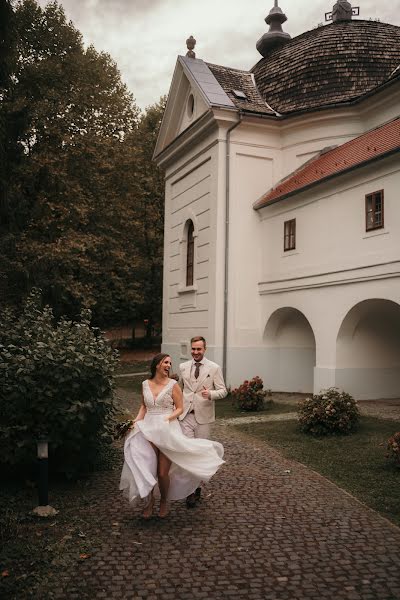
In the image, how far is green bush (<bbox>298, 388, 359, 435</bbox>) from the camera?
448 inches

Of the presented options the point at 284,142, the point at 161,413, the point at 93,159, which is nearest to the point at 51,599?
the point at 161,413

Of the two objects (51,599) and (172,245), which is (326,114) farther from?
(51,599)

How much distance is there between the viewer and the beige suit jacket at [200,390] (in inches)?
280

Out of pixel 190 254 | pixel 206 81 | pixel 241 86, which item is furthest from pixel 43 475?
pixel 241 86

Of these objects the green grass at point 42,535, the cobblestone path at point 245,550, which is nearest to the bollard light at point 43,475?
the green grass at point 42,535

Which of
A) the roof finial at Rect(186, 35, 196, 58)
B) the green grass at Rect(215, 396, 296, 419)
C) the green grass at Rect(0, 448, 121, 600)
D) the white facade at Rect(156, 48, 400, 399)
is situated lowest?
the green grass at Rect(0, 448, 121, 600)

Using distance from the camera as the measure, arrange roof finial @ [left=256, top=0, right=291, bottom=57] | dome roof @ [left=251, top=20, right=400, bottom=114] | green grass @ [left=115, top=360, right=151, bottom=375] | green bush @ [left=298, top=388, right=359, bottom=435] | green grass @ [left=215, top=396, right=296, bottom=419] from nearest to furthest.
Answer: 1. green bush @ [left=298, top=388, right=359, bottom=435]
2. green grass @ [left=215, top=396, right=296, bottom=419]
3. dome roof @ [left=251, top=20, right=400, bottom=114]
4. green grass @ [left=115, top=360, right=151, bottom=375]
5. roof finial @ [left=256, top=0, right=291, bottom=57]

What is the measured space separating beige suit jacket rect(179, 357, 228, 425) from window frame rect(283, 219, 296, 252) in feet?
36.1

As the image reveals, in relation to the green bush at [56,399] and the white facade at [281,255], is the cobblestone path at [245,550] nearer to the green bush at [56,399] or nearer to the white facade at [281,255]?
the green bush at [56,399]

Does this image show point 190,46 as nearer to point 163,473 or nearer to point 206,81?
point 206,81

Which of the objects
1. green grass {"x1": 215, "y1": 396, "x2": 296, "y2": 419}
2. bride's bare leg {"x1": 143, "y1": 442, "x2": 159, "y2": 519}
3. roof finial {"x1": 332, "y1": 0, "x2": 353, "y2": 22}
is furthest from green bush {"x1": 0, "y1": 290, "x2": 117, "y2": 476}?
roof finial {"x1": 332, "y1": 0, "x2": 353, "y2": 22}

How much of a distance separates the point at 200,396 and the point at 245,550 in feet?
6.76

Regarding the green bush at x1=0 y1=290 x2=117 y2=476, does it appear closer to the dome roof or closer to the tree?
the dome roof

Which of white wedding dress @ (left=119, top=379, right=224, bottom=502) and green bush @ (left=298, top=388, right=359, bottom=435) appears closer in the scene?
white wedding dress @ (left=119, top=379, right=224, bottom=502)
